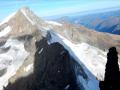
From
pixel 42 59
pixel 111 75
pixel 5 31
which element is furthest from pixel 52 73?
pixel 111 75

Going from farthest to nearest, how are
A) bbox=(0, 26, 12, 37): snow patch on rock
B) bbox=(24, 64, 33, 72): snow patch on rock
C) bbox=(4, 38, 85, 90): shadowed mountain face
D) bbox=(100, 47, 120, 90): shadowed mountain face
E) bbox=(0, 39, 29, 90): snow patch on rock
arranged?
bbox=(0, 26, 12, 37): snow patch on rock < bbox=(0, 39, 29, 90): snow patch on rock < bbox=(24, 64, 33, 72): snow patch on rock < bbox=(4, 38, 85, 90): shadowed mountain face < bbox=(100, 47, 120, 90): shadowed mountain face

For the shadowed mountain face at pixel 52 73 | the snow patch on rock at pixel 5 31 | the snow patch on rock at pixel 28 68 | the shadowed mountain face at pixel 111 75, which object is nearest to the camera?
the shadowed mountain face at pixel 111 75

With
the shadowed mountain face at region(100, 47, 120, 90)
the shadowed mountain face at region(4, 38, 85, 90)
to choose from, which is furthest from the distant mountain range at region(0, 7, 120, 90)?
the shadowed mountain face at region(100, 47, 120, 90)

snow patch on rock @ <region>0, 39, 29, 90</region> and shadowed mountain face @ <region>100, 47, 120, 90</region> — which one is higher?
shadowed mountain face @ <region>100, 47, 120, 90</region>

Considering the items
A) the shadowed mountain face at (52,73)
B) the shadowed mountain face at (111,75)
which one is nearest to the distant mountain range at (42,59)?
the shadowed mountain face at (52,73)

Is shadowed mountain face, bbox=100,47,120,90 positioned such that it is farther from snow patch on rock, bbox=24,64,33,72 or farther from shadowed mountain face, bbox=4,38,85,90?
snow patch on rock, bbox=24,64,33,72

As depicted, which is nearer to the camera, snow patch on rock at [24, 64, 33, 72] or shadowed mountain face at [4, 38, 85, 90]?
shadowed mountain face at [4, 38, 85, 90]

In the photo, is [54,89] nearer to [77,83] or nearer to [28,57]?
[77,83]

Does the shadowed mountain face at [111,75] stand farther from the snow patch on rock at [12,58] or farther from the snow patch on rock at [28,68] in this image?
the snow patch on rock at [12,58]

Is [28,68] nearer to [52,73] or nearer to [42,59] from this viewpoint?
[42,59]
